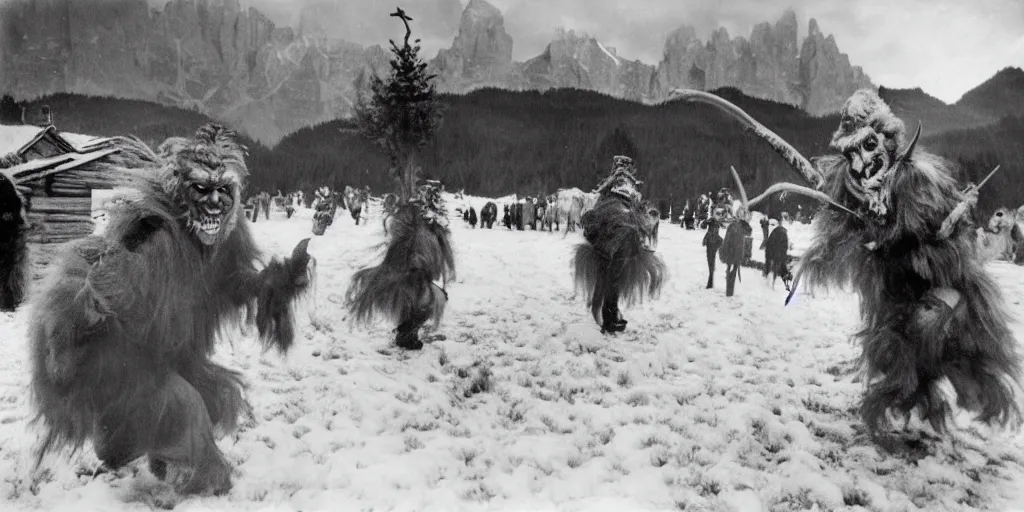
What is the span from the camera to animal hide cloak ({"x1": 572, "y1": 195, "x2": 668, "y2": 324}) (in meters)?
5.69

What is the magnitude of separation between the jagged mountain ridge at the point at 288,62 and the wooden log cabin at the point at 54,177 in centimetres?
36

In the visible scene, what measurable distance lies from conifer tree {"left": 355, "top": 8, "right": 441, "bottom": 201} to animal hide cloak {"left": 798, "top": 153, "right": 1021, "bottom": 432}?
11.3 feet

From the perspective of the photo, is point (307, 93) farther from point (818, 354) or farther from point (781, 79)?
point (818, 354)

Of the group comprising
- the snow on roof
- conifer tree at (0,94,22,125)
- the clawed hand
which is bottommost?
the clawed hand

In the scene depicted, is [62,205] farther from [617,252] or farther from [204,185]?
[617,252]

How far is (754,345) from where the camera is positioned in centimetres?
551

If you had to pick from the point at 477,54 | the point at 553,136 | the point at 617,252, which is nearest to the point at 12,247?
the point at 477,54

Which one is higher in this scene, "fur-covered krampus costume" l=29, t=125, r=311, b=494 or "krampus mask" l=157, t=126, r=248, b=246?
"krampus mask" l=157, t=126, r=248, b=246

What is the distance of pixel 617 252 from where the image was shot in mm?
5711

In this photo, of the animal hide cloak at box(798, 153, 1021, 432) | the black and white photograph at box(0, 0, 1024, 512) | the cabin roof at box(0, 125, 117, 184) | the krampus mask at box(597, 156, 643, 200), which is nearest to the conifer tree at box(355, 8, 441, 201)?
the black and white photograph at box(0, 0, 1024, 512)

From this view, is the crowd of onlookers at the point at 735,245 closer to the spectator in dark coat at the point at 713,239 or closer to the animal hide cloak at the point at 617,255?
the spectator in dark coat at the point at 713,239

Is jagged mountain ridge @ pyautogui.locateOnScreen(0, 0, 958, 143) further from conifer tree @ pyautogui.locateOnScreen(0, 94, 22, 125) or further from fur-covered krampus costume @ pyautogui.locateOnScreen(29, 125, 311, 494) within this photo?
fur-covered krampus costume @ pyautogui.locateOnScreen(29, 125, 311, 494)

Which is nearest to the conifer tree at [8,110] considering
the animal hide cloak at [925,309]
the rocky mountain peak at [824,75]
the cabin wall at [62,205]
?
the cabin wall at [62,205]

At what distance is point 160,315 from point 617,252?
432cm
